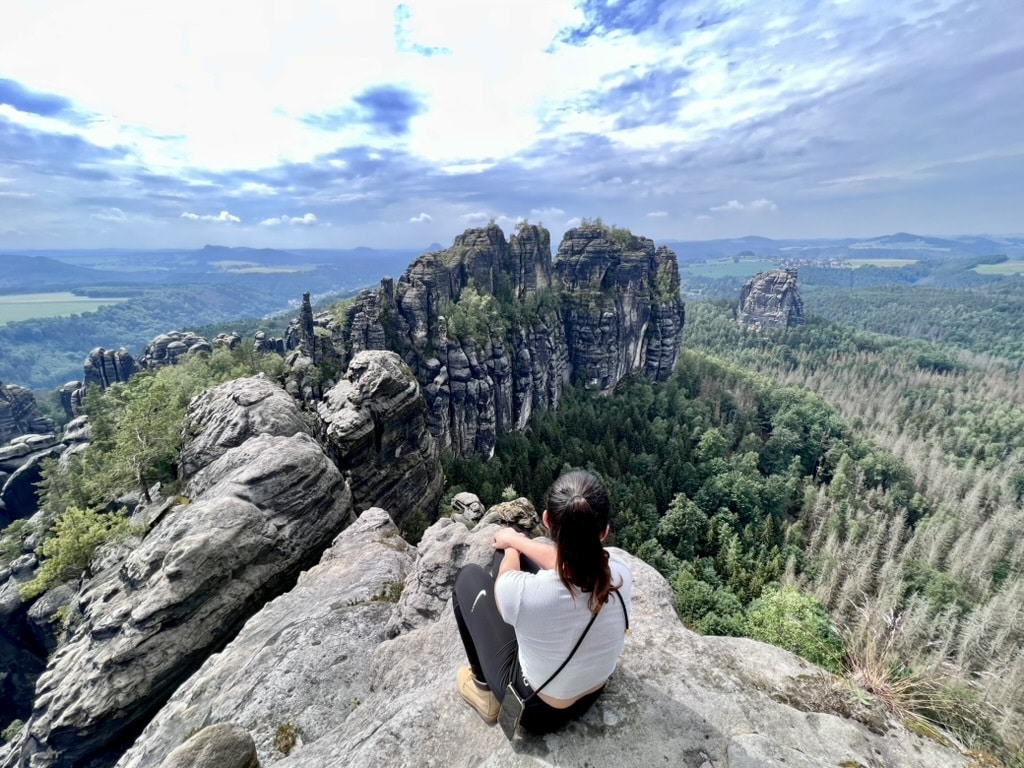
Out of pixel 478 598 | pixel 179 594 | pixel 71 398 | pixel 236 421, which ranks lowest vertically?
pixel 71 398

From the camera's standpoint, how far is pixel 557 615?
4.45 metres

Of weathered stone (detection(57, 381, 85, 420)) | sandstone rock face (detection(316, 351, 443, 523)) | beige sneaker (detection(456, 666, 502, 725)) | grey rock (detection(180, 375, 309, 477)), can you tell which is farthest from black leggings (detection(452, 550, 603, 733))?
weathered stone (detection(57, 381, 85, 420))

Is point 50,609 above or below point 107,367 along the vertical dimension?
above

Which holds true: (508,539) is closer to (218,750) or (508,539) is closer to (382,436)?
(218,750)

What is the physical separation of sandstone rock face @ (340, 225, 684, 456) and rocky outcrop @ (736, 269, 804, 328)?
345 feet

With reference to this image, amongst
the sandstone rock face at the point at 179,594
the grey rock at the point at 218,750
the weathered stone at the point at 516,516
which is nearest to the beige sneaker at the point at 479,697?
the grey rock at the point at 218,750

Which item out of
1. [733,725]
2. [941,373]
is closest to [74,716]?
[733,725]

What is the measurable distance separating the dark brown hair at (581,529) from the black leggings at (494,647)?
1.13 m

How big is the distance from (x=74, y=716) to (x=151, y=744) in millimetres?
4063

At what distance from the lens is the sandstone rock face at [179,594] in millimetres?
10531

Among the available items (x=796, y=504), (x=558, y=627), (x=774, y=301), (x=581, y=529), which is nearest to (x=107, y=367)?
(x=558, y=627)

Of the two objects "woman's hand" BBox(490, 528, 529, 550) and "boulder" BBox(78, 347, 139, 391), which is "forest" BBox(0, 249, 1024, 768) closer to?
"woman's hand" BBox(490, 528, 529, 550)

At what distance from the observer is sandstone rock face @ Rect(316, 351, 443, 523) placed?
70.4 ft

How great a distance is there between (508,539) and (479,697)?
2148mm
